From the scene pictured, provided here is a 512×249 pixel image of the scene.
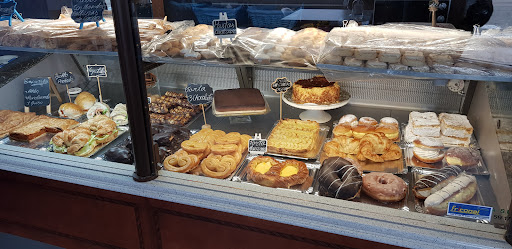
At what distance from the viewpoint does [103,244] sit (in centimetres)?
237

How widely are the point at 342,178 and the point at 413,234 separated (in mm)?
483

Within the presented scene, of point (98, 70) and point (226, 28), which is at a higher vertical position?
point (226, 28)

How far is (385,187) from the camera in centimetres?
199

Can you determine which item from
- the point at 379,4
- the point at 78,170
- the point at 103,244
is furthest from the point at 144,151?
the point at 379,4

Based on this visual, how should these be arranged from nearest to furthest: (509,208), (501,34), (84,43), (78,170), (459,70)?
(509,208) → (459,70) → (501,34) → (78,170) → (84,43)

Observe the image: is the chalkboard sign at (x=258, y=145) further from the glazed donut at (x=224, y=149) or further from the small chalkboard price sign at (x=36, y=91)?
the small chalkboard price sign at (x=36, y=91)

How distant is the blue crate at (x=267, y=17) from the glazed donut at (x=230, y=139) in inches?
28.6

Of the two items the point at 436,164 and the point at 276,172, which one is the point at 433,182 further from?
the point at 276,172

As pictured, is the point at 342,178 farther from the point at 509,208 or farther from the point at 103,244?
the point at 103,244

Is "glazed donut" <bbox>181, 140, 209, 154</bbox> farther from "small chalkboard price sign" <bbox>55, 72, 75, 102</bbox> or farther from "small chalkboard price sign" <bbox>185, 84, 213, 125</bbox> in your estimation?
"small chalkboard price sign" <bbox>55, 72, 75, 102</bbox>

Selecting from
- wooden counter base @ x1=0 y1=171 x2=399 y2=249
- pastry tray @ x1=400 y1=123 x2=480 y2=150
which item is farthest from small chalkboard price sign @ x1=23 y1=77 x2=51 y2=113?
pastry tray @ x1=400 y1=123 x2=480 y2=150

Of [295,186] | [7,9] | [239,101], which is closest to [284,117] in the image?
[239,101]

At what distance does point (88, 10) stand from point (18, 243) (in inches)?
63.9

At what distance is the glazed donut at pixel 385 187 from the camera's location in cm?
197
